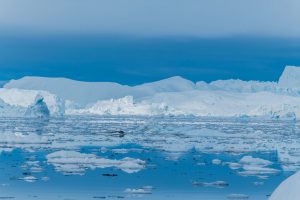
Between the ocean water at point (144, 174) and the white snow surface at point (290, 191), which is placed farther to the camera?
the ocean water at point (144, 174)

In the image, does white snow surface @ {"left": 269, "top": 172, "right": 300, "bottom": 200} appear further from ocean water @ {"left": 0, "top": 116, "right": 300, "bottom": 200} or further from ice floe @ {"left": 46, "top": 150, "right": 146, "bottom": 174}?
ice floe @ {"left": 46, "top": 150, "right": 146, "bottom": 174}

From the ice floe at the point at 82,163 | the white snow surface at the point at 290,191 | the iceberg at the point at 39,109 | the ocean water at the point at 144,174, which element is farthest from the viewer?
the iceberg at the point at 39,109

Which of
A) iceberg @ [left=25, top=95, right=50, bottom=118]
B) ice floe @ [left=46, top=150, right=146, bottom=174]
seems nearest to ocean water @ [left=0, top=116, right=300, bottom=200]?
ice floe @ [left=46, top=150, right=146, bottom=174]

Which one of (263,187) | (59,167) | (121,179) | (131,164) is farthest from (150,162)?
(263,187)

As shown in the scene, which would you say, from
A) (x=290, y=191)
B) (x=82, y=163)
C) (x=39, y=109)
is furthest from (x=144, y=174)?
(x=39, y=109)

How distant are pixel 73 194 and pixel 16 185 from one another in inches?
92.3

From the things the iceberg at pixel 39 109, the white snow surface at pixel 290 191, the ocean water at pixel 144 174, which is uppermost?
the iceberg at pixel 39 109

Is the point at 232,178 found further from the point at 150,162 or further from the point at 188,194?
the point at 150,162

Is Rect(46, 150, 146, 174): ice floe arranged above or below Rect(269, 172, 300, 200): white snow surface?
below

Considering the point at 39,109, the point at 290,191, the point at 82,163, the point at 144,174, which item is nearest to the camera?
the point at 290,191

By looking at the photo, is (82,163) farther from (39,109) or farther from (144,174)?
(39,109)

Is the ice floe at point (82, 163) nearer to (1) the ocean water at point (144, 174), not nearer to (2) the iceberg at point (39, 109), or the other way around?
(1) the ocean water at point (144, 174)

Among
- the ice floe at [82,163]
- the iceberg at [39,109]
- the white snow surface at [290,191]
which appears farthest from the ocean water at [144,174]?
the iceberg at [39,109]

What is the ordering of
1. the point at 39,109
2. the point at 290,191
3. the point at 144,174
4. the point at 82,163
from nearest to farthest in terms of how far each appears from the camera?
1. the point at 290,191
2. the point at 144,174
3. the point at 82,163
4. the point at 39,109
